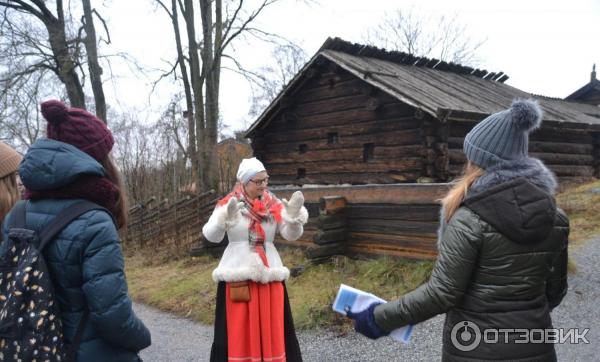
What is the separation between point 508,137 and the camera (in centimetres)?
225

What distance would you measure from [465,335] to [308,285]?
16.0ft

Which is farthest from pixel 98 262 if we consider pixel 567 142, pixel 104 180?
pixel 567 142

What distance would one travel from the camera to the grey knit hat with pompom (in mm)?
2246

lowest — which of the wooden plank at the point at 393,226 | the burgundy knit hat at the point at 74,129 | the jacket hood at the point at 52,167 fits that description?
the wooden plank at the point at 393,226

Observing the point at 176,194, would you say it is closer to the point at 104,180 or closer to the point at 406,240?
the point at 406,240

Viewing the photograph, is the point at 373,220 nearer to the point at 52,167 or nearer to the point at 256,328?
the point at 256,328

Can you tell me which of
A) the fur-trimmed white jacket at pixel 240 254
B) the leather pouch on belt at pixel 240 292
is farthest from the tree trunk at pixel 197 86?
the leather pouch on belt at pixel 240 292

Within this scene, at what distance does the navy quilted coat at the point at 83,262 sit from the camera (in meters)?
2.11

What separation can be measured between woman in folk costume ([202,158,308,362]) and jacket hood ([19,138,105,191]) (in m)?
1.82

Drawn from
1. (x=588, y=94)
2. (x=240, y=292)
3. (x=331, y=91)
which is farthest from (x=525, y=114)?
(x=588, y=94)

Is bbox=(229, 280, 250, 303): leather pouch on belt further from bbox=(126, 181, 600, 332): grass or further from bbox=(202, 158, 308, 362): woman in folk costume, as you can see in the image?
bbox=(126, 181, 600, 332): grass

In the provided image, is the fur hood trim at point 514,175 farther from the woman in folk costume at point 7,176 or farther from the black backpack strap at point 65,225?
the woman in folk costume at point 7,176

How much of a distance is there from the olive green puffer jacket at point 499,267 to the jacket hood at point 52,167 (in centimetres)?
166

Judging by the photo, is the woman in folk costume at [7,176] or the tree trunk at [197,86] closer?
the woman in folk costume at [7,176]
